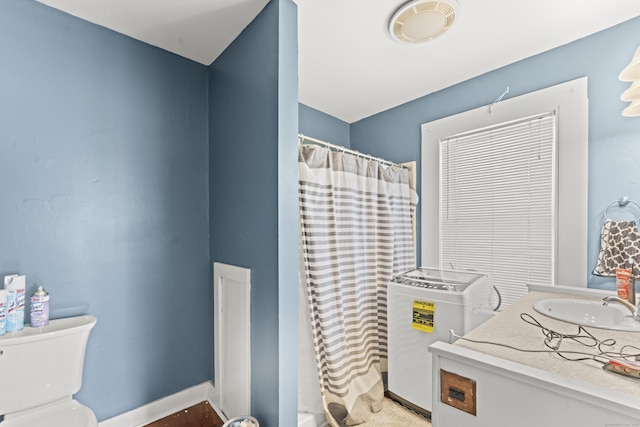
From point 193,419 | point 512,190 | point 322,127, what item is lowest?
point 193,419

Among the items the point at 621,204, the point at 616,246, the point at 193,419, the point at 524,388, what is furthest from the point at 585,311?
the point at 193,419

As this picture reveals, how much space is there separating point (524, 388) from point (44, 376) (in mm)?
1880

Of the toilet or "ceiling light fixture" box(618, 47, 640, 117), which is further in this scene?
the toilet

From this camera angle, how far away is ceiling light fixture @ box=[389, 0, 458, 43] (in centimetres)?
144

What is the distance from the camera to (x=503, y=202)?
2.00 metres

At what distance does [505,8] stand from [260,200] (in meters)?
1.59

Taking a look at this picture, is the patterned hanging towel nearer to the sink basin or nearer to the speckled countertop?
the sink basin

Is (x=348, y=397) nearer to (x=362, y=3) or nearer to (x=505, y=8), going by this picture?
(x=362, y=3)

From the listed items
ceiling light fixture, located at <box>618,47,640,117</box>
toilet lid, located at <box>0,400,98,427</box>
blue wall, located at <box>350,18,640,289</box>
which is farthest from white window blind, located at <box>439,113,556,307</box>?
toilet lid, located at <box>0,400,98,427</box>

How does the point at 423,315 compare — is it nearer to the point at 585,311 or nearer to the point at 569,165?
the point at 585,311

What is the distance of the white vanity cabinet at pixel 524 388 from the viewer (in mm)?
688

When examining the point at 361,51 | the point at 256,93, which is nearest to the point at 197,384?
the point at 256,93

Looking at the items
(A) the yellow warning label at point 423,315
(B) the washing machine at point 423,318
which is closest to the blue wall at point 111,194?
(B) the washing machine at point 423,318

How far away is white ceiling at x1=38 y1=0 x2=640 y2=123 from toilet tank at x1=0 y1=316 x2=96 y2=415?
5.27 feet
